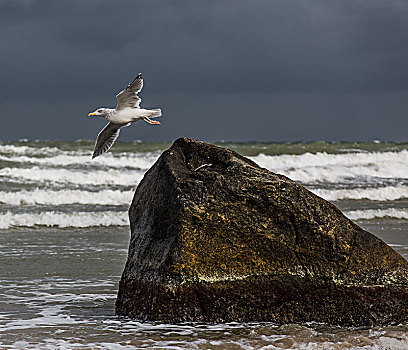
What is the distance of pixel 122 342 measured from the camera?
455cm

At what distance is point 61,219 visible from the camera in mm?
12672

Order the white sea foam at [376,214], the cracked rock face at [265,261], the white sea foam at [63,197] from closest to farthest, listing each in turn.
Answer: the cracked rock face at [265,261] → the white sea foam at [376,214] → the white sea foam at [63,197]

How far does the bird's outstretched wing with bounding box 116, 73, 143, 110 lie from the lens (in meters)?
9.52

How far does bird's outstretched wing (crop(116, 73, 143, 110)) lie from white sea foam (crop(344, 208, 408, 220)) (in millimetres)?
6192

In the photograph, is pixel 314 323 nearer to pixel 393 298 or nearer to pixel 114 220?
pixel 393 298

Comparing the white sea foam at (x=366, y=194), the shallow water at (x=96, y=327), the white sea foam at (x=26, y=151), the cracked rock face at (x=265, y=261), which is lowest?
the shallow water at (x=96, y=327)

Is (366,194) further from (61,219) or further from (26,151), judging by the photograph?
(26,151)

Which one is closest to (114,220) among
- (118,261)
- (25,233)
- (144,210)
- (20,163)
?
(25,233)

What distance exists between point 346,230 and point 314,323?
786 millimetres

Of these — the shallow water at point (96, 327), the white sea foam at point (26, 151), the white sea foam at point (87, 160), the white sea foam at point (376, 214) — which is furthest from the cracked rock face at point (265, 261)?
the white sea foam at point (26, 151)

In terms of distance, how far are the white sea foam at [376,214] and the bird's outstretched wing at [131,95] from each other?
20.3 feet

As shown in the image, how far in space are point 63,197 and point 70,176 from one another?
391 cm

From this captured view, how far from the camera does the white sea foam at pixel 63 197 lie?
15.4 meters

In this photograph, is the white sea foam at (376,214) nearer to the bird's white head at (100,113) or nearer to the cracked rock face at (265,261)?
the bird's white head at (100,113)
